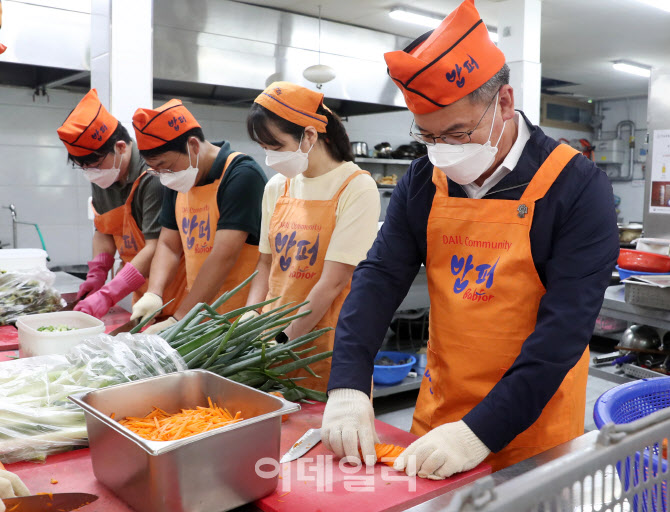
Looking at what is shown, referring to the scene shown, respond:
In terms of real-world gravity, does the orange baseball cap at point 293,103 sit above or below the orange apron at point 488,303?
above

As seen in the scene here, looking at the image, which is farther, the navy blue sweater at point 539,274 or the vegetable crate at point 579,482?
the navy blue sweater at point 539,274

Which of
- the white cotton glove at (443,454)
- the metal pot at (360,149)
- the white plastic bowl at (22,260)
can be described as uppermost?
the metal pot at (360,149)

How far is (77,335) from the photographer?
1.77 meters

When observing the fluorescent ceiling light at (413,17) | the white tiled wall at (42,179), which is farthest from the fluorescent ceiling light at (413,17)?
the white tiled wall at (42,179)

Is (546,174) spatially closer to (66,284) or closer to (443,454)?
(443,454)

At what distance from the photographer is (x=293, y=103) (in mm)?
2020

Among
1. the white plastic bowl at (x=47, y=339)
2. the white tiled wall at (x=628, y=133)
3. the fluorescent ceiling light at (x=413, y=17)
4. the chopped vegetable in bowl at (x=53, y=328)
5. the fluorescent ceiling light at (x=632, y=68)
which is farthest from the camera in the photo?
the white tiled wall at (x=628, y=133)

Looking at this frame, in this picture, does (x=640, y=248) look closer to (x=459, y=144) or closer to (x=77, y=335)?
(x=459, y=144)

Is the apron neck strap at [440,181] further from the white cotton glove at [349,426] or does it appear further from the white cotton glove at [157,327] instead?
the white cotton glove at [157,327]

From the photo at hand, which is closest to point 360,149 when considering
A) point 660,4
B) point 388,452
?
point 660,4

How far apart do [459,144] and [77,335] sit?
4.03 feet

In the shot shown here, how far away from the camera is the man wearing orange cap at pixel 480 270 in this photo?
1.19 metres

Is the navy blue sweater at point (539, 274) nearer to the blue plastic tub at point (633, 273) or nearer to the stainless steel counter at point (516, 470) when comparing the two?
the stainless steel counter at point (516, 470)

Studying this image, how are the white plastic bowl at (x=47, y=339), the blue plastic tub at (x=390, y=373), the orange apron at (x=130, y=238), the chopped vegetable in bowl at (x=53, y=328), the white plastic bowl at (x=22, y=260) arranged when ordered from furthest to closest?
the blue plastic tub at (x=390, y=373)
the orange apron at (x=130, y=238)
the white plastic bowl at (x=22, y=260)
the chopped vegetable in bowl at (x=53, y=328)
the white plastic bowl at (x=47, y=339)
